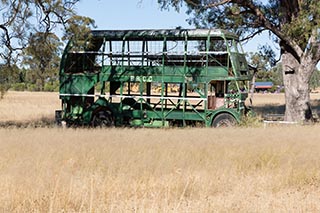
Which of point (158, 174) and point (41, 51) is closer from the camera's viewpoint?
point (158, 174)

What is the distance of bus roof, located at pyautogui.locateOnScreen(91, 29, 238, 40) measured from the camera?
19.9 metres

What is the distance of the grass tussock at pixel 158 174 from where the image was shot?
21.9 feet

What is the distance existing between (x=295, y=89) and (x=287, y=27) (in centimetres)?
347

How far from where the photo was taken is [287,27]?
64.1ft

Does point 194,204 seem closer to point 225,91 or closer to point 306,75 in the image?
point 225,91

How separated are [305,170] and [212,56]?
11.5 m

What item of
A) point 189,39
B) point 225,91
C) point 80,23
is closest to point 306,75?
point 225,91

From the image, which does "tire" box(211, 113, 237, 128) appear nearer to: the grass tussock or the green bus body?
the green bus body

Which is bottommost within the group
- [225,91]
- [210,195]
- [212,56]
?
[210,195]

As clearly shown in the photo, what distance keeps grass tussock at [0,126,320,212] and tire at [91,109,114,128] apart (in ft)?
28.0

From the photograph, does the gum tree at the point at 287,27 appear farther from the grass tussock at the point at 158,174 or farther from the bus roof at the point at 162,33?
the grass tussock at the point at 158,174

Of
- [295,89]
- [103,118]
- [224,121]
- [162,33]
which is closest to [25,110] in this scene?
[103,118]

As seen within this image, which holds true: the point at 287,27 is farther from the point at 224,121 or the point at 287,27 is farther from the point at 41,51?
the point at 41,51

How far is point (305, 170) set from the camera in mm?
9195
